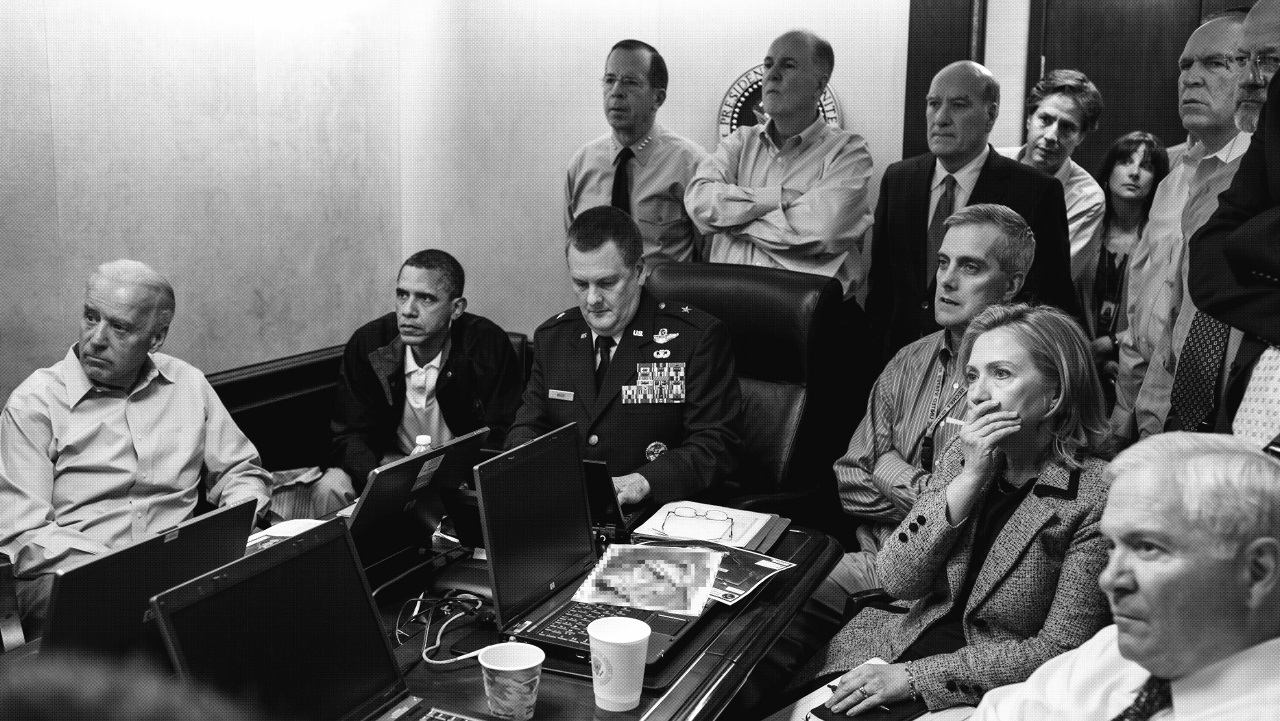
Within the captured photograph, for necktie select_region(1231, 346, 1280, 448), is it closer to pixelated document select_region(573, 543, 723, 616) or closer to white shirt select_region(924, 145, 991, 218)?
pixelated document select_region(573, 543, 723, 616)

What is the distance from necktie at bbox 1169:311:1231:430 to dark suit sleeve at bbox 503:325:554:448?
156cm

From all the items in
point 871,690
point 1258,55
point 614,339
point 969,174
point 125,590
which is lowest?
point 871,690

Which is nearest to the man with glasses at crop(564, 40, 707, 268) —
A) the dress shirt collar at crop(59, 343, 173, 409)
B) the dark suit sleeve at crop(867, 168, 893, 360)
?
the dark suit sleeve at crop(867, 168, 893, 360)

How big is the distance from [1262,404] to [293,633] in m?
1.52

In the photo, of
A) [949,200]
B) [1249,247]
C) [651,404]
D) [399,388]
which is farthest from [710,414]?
[1249,247]

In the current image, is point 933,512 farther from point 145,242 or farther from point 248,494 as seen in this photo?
point 145,242

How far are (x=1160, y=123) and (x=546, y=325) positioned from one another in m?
2.73

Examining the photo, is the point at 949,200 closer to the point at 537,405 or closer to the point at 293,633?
the point at 537,405

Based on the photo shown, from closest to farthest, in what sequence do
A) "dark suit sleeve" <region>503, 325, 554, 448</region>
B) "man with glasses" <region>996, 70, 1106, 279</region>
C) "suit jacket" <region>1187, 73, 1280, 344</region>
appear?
"suit jacket" <region>1187, 73, 1280, 344</region> < "dark suit sleeve" <region>503, 325, 554, 448</region> < "man with glasses" <region>996, 70, 1106, 279</region>

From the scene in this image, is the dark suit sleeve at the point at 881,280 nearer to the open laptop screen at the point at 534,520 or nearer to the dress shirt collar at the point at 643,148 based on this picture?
the dress shirt collar at the point at 643,148

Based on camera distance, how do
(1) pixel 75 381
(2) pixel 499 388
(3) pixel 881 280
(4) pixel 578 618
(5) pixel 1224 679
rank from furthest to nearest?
(3) pixel 881 280 → (2) pixel 499 388 → (1) pixel 75 381 → (4) pixel 578 618 → (5) pixel 1224 679

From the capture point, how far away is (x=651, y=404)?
9.80 ft

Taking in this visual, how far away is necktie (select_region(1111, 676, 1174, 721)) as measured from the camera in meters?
1.44

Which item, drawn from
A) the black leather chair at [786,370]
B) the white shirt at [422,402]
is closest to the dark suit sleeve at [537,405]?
the black leather chair at [786,370]
